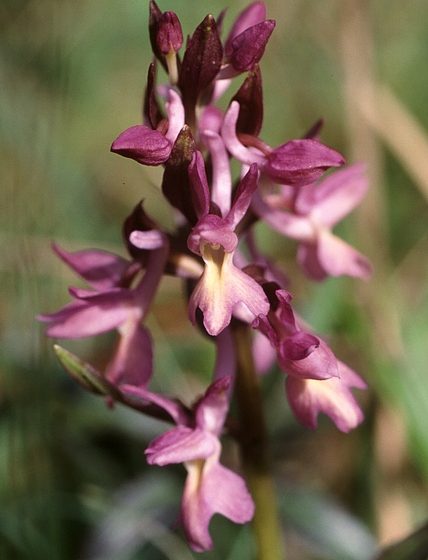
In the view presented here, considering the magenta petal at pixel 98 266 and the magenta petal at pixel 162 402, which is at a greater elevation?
the magenta petal at pixel 98 266

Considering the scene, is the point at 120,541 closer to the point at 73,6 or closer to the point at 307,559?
the point at 307,559

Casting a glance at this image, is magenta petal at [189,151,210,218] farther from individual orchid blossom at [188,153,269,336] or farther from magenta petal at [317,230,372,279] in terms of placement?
magenta petal at [317,230,372,279]

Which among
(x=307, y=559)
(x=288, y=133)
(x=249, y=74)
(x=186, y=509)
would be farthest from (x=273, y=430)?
(x=288, y=133)

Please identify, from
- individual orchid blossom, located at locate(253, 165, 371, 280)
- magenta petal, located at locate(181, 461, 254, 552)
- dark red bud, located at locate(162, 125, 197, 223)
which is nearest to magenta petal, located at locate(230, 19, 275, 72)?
dark red bud, located at locate(162, 125, 197, 223)

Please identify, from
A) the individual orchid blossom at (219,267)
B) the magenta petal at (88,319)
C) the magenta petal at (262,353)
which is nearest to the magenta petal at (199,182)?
the individual orchid blossom at (219,267)

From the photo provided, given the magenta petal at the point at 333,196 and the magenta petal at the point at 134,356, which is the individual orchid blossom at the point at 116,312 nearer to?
the magenta petal at the point at 134,356

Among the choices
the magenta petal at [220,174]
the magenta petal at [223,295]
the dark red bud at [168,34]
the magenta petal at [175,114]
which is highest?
the dark red bud at [168,34]

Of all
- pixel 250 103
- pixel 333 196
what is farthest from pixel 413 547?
pixel 250 103

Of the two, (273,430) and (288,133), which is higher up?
(288,133)
